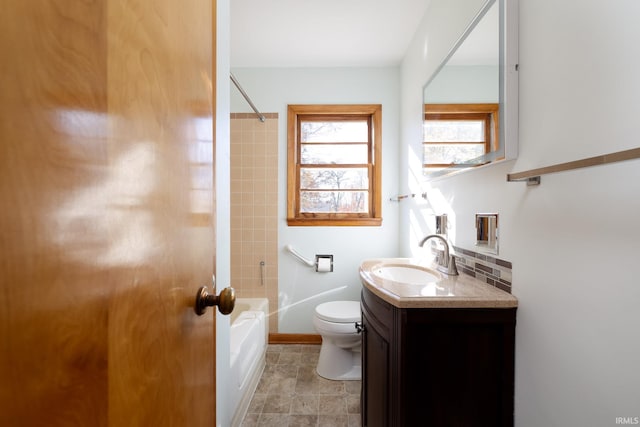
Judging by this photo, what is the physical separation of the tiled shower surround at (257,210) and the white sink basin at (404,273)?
1.26 m

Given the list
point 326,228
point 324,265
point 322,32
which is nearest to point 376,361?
point 324,265

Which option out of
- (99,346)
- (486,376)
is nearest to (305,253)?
(486,376)

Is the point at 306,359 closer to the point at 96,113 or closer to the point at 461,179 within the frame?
the point at 461,179

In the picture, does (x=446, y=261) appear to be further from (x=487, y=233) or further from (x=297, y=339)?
(x=297, y=339)

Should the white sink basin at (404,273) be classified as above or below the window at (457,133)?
below

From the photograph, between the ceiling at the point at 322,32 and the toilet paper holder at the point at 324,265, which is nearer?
the ceiling at the point at 322,32

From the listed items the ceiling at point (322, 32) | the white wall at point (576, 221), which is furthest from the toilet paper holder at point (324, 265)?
the ceiling at point (322, 32)

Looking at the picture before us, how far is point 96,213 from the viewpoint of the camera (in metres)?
0.34

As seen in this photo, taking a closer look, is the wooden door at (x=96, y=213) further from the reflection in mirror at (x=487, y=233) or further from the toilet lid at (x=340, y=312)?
the toilet lid at (x=340, y=312)

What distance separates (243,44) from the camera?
7.55 ft

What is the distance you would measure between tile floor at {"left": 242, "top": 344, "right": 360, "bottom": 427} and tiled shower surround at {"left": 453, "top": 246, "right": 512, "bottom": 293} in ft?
3.66

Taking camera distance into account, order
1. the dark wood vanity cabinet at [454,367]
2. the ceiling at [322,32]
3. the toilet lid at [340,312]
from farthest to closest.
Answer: the toilet lid at [340,312] < the ceiling at [322,32] < the dark wood vanity cabinet at [454,367]

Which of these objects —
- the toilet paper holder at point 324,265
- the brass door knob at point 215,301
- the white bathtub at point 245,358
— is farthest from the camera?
the toilet paper holder at point 324,265

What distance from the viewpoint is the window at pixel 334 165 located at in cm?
264
